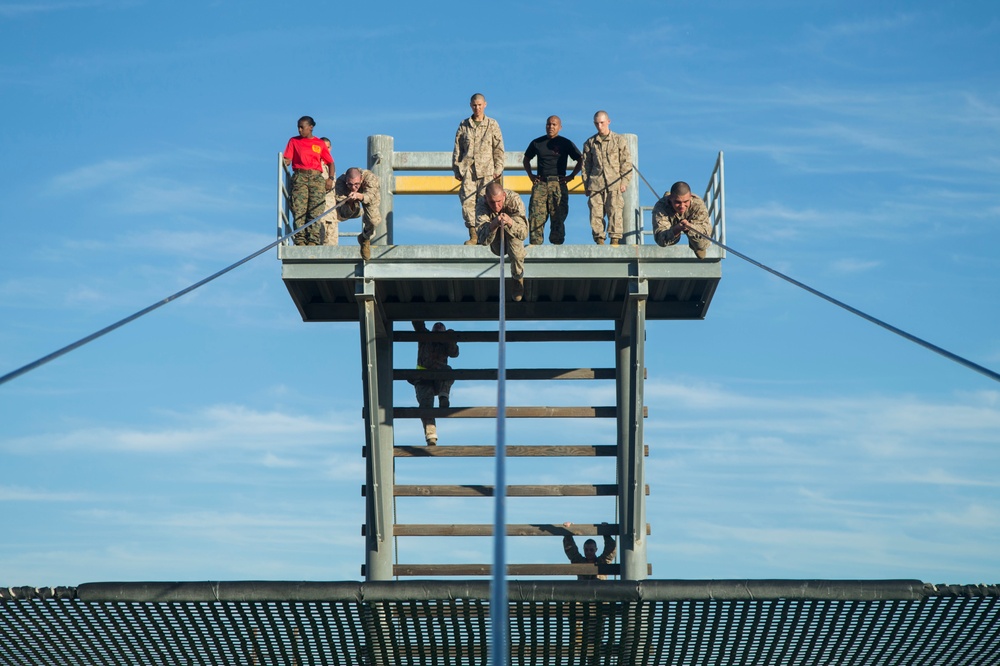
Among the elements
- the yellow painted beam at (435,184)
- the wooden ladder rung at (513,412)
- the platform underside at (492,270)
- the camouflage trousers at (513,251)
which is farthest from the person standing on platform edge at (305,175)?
the wooden ladder rung at (513,412)

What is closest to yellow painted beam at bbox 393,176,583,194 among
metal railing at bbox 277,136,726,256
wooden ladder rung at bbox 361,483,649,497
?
metal railing at bbox 277,136,726,256

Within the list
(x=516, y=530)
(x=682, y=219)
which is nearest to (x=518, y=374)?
(x=516, y=530)

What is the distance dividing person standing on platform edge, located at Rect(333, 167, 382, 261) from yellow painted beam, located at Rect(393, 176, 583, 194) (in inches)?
66.3

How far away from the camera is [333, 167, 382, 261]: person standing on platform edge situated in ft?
50.8

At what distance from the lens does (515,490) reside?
1766 centimetres

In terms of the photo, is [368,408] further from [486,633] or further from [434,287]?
[486,633]

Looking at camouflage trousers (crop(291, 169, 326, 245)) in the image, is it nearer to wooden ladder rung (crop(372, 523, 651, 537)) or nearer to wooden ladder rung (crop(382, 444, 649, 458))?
wooden ladder rung (crop(382, 444, 649, 458))

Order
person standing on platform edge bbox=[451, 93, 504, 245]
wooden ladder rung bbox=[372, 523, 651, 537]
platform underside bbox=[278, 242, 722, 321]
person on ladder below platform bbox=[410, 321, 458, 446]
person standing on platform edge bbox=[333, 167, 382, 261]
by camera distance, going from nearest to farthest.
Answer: person standing on platform edge bbox=[333, 167, 382, 261] < platform underside bbox=[278, 242, 722, 321] < person standing on platform edge bbox=[451, 93, 504, 245] < wooden ladder rung bbox=[372, 523, 651, 537] < person on ladder below platform bbox=[410, 321, 458, 446]

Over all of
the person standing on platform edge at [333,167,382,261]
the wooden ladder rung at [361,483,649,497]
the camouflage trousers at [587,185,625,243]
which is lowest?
the wooden ladder rung at [361,483,649,497]

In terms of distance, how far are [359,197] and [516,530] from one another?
4.68 meters

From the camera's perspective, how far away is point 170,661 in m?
13.0

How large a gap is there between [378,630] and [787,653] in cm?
357

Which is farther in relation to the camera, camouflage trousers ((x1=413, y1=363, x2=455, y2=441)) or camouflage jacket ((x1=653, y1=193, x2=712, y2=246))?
camouflage trousers ((x1=413, y1=363, x2=455, y2=441))

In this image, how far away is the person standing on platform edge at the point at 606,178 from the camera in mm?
17031
